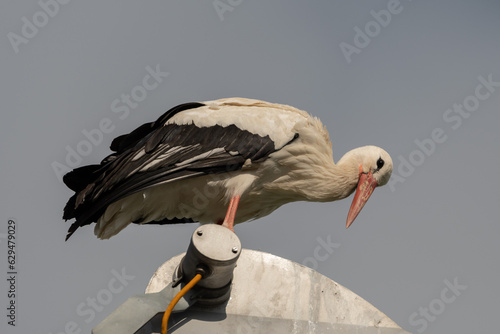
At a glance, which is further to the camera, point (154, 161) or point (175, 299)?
point (154, 161)

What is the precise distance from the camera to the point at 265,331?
4445mm

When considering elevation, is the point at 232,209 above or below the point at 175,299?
below

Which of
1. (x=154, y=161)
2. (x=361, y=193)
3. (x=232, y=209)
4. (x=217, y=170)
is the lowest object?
(x=361, y=193)

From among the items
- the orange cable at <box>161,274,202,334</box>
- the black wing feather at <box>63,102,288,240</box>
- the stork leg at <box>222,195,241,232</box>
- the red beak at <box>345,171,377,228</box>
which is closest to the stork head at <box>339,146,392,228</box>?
the red beak at <box>345,171,377,228</box>

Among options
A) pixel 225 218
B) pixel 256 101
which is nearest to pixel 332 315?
pixel 225 218

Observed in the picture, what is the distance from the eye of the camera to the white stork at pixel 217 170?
5488 millimetres

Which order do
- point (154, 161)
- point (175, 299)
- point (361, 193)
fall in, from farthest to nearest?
point (361, 193) → point (154, 161) → point (175, 299)

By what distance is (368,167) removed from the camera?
6.04 metres

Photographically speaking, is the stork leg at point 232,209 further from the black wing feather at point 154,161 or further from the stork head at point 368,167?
the stork head at point 368,167

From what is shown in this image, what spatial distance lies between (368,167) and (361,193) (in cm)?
23

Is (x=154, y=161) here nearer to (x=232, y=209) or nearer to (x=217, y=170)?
(x=217, y=170)

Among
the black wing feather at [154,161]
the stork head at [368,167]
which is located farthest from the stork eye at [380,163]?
the black wing feather at [154,161]

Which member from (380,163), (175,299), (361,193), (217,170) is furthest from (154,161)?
(380,163)

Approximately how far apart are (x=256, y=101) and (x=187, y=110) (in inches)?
22.7
